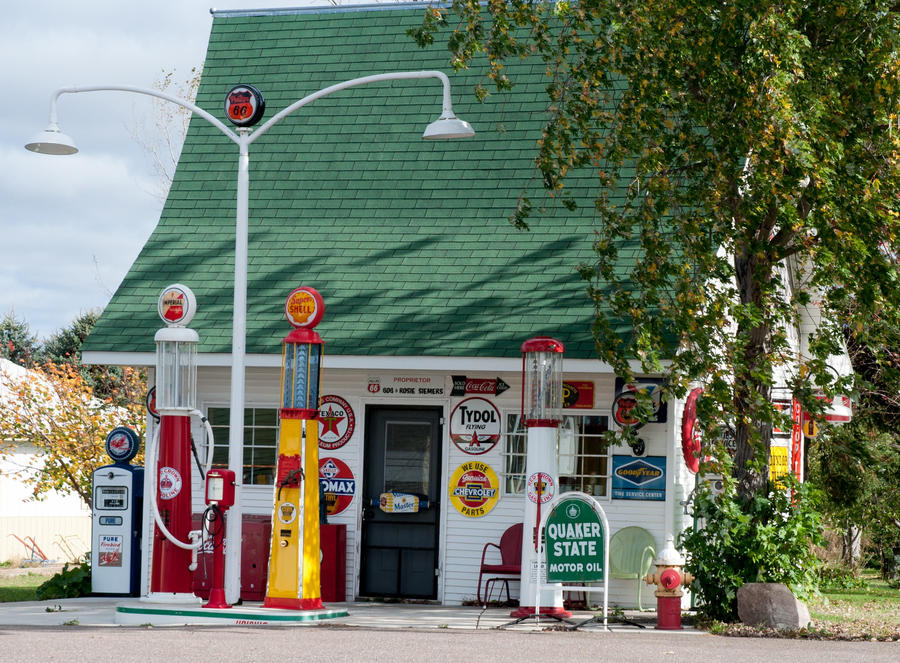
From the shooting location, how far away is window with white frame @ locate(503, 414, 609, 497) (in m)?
15.3

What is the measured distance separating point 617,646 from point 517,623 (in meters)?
1.93

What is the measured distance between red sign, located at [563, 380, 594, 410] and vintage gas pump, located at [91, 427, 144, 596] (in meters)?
5.79

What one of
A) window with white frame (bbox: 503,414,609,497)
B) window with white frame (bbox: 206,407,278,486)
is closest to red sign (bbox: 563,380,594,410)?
window with white frame (bbox: 503,414,609,497)

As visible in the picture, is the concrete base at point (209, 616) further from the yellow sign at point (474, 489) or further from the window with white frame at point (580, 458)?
the window with white frame at point (580, 458)

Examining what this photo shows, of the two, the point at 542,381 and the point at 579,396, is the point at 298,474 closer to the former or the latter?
the point at 542,381

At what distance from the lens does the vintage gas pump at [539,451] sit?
13391mm

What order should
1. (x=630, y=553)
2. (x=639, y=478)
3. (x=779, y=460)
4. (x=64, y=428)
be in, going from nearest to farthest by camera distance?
(x=630, y=553)
(x=639, y=478)
(x=779, y=460)
(x=64, y=428)

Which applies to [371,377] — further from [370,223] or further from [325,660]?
[325,660]

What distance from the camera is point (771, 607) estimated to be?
12773mm

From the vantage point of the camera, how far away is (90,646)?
1087cm

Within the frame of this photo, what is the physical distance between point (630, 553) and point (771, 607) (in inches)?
92.8

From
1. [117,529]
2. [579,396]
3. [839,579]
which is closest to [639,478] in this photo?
[579,396]

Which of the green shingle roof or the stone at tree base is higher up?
the green shingle roof

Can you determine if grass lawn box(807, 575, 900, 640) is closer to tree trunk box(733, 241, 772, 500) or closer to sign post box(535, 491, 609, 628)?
tree trunk box(733, 241, 772, 500)
